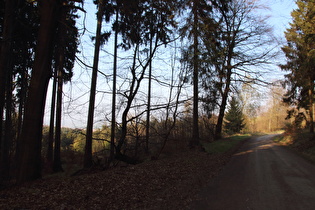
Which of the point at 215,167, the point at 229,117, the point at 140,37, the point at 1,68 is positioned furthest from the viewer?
the point at 229,117

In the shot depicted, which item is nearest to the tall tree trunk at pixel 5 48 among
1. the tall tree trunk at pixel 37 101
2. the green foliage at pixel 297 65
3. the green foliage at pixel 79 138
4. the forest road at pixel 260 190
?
the tall tree trunk at pixel 37 101

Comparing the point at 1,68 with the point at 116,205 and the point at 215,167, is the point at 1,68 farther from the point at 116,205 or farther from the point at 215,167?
the point at 215,167

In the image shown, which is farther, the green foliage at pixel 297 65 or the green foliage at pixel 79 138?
the green foliage at pixel 297 65

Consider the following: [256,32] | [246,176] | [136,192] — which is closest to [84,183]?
[136,192]

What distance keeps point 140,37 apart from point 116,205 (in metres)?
8.88

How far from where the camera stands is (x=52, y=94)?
16469 millimetres

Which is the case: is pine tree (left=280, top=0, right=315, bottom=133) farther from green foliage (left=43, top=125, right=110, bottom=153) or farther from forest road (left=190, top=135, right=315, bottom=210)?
green foliage (left=43, top=125, right=110, bottom=153)

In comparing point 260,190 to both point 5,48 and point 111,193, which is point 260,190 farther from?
point 5,48

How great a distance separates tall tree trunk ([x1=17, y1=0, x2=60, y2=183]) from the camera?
20.2ft

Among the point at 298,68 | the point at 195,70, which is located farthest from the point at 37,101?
the point at 298,68

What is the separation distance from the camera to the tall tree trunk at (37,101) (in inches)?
242

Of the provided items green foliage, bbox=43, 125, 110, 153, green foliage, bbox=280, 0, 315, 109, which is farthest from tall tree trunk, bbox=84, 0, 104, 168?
green foliage, bbox=280, 0, 315, 109

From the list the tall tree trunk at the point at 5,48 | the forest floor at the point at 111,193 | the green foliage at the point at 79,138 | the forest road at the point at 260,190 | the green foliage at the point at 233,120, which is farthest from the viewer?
the green foliage at the point at 233,120

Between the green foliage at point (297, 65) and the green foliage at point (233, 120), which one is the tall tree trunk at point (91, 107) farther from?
the green foliage at point (233, 120)
